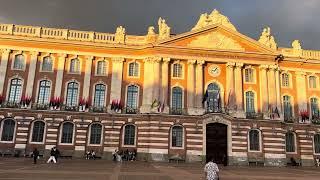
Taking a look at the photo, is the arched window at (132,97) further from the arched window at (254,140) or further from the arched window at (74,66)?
the arched window at (254,140)

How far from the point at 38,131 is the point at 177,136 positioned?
17.1m

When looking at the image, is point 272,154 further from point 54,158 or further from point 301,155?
point 54,158

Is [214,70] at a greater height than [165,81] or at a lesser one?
greater

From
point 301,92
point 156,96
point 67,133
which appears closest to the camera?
point 67,133

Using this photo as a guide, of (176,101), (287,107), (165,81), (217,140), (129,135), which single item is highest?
(165,81)

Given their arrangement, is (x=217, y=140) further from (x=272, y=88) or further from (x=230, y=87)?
(x=272, y=88)

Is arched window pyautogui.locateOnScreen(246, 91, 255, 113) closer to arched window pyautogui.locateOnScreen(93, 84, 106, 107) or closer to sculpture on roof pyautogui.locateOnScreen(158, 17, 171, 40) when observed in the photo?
sculpture on roof pyautogui.locateOnScreen(158, 17, 171, 40)

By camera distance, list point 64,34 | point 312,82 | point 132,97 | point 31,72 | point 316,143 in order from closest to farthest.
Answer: point 31,72 → point 132,97 → point 64,34 → point 316,143 → point 312,82

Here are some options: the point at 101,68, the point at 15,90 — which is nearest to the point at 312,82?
the point at 101,68

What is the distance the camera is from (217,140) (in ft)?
150

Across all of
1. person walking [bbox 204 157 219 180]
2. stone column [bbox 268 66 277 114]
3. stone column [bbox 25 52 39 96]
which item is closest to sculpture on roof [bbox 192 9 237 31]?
stone column [bbox 268 66 277 114]

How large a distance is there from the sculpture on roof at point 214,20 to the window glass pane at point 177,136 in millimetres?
13906

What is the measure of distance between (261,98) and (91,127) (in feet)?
73.4

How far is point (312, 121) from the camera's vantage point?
49.6 metres
